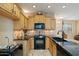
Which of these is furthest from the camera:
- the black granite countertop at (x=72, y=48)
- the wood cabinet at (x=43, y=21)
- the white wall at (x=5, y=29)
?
the white wall at (x=5, y=29)

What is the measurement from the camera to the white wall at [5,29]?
8.17 feet

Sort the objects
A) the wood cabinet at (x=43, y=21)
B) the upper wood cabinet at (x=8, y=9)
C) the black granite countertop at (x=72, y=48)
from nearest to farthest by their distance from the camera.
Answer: the black granite countertop at (x=72, y=48) → the upper wood cabinet at (x=8, y=9) → the wood cabinet at (x=43, y=21)

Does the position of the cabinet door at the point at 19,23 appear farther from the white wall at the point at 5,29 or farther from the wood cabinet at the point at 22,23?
the white wall at the point at 5,29

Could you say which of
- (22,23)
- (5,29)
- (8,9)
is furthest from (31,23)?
(5,29)

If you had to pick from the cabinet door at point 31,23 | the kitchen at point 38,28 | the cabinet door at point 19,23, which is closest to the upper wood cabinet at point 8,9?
the kitchen at point 38,28

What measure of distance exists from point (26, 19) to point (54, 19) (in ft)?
1.46

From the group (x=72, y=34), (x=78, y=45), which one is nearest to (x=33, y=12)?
(x=72, y=34)

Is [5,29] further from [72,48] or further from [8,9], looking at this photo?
[72,48]

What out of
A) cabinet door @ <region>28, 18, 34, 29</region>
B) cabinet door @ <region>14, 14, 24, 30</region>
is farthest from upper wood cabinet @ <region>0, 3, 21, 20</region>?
cabinet door @ <region>28, 18, 34, 29</region>

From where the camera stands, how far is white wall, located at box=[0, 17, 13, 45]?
8.17ft

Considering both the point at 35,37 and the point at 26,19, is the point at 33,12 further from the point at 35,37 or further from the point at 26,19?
the point at 35,37

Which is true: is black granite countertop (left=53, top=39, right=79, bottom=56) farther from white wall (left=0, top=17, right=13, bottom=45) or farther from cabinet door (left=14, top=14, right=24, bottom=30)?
white wall (left=0, top=17, right=13, bottom=45)

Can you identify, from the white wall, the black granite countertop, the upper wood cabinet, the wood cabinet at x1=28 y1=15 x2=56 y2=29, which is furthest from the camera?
the white wall

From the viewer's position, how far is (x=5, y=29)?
2695 millimetres
